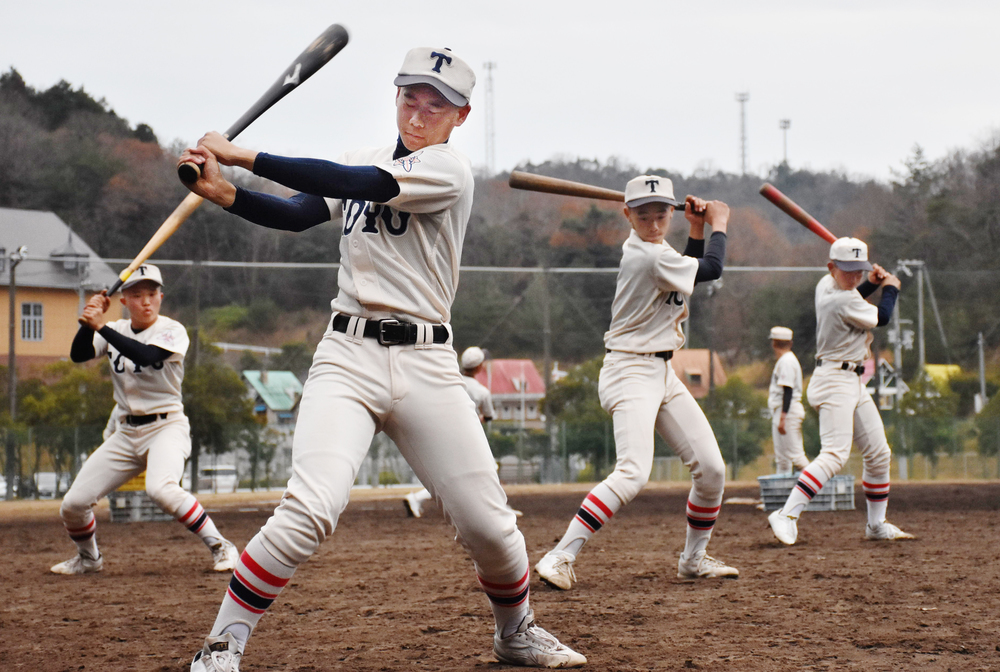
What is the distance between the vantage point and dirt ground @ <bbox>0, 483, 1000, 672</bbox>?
418 centimetres

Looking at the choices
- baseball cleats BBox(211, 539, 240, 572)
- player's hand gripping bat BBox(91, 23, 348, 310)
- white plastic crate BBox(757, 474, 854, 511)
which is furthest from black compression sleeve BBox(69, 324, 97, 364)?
white plastic crate BBox(757, 474, 854, 511)

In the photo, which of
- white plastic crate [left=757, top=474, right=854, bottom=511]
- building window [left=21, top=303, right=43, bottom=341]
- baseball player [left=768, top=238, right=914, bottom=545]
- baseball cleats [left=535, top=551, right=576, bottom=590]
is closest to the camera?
baseball cleats [left=535, top=551, right=576, bottom=590]

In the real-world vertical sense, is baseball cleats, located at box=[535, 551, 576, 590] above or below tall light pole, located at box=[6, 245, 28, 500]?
below

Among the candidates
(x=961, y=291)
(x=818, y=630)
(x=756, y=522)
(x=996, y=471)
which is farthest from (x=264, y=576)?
(x=961, y=291)

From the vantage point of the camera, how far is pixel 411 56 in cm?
385

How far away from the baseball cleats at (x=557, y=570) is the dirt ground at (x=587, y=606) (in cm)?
10

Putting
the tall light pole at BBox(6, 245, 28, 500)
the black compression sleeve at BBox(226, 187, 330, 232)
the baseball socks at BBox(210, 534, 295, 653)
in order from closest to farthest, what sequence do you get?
the baseball socks at BBox(210, 534, 295, 653)
the black compression sleeve at BBox(226, 187, 330, 232)
the tall light pole at BBox(6, 245, 28, 500)

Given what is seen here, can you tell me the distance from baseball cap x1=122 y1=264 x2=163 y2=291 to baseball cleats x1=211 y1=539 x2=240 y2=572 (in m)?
1.83

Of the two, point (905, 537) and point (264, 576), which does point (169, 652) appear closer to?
point (264, 576)

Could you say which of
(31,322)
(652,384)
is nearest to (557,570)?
(652,384)

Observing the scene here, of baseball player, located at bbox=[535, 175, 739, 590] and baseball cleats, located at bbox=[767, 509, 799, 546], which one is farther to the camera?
baseball cleats, located at bbox=[767, 509, 799, 546]

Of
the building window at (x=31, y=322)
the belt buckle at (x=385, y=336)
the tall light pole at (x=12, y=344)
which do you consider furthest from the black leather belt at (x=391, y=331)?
the building window at (x=31, y=322)

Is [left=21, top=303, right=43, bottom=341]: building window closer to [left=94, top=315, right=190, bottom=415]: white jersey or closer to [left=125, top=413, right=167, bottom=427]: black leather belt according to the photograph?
[left=94, top=315, right=190, bottom=415]: white jersey

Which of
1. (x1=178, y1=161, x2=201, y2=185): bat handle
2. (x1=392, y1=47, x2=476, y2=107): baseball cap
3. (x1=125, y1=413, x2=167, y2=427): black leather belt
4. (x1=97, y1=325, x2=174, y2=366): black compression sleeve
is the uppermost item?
(x1=392, y1=47, x2=476, y2=107): baseball cap
